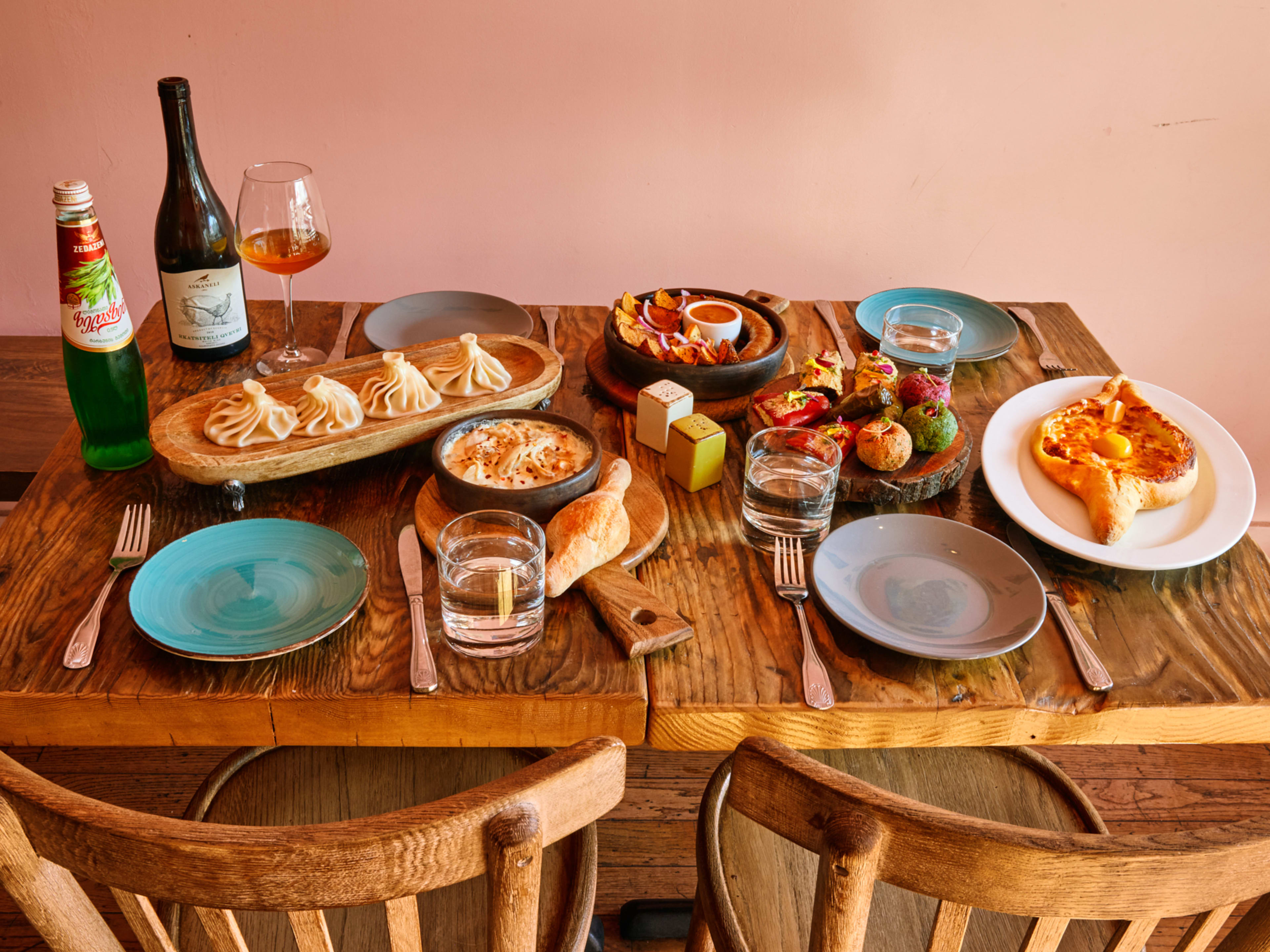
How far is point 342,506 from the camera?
1240 mm

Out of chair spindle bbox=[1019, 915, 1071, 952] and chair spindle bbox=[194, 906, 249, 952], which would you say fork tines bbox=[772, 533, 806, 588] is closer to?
chair spindle bbox=[1019, 915, 1071, 952]

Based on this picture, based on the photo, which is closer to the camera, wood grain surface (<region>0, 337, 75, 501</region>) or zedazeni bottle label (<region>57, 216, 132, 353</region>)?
zedazeni bottle label (<region>57, 216, 132, 353</region>)

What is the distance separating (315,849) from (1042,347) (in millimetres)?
1584

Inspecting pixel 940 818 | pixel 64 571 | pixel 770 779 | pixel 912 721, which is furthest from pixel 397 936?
pixel 64 571

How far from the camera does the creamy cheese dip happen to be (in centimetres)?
118

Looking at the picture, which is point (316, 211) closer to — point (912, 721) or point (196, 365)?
point (196, 365)

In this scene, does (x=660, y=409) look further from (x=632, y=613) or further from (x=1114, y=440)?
(x=1114, y=440)

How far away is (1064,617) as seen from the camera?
1.08 meters

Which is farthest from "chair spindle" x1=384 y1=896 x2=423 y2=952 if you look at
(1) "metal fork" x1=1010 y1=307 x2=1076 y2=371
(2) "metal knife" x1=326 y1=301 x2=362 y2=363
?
(1) "metal fork" x1=1010 y1=307 x2=1076 y2=371

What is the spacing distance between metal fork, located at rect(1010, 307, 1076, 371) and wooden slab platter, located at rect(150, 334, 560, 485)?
903 millimetres

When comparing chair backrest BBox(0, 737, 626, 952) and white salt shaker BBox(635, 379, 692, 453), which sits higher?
chair backrest BBox(0, 737, 626, 952)

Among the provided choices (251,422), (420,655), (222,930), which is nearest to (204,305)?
(251,422)

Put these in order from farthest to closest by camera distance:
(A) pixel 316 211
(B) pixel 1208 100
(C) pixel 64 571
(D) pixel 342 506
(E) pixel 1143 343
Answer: (E) pixel 1143 343 < (B) pixel 1208 100 < (A) pixel 316 211 < (D) pixel 342 506 < (C) pixel 64 571

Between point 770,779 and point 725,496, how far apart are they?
2.14 ft
